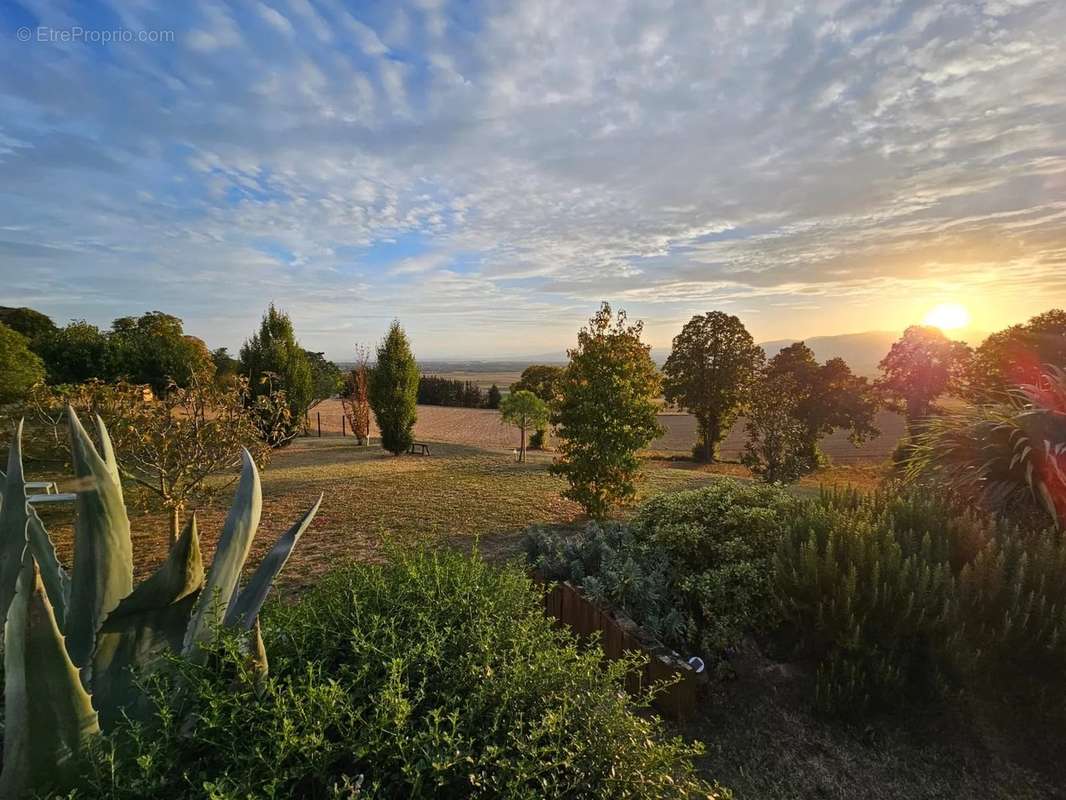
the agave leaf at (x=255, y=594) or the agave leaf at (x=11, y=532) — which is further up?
the agave leaf at (x=11, y=532)

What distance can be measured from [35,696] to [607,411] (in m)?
7.60

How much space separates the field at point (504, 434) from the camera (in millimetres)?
28531

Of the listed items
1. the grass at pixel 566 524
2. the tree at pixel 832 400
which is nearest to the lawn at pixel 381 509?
the grass at pixel 566 524

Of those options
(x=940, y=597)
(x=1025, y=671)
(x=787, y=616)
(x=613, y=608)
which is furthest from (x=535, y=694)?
(x=1025, y=671)

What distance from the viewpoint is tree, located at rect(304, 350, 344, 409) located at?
25220mm

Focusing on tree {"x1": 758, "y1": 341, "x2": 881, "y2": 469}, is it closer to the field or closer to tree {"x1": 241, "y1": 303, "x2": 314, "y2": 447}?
the field

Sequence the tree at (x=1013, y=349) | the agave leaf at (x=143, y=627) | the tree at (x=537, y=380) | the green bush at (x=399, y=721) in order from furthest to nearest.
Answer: the tree at (x=537, y=380) < the tree at (x=1013, y=349) < the agave leaf at (x=143, y=627) < the green bush at (x=399, y=721)

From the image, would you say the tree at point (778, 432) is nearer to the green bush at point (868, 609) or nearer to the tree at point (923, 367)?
the green bush at point (868, 609)

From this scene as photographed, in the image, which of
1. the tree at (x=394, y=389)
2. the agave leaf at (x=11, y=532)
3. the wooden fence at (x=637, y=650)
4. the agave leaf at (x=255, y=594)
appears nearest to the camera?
the agave leaf at (x=11, y=532)

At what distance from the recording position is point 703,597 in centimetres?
438

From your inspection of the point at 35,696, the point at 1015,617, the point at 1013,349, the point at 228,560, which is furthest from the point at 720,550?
the point at 1013,349

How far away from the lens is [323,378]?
25.7m

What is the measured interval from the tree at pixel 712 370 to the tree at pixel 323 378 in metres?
17.1

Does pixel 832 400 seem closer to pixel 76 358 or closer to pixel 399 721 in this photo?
pixel 399 721
